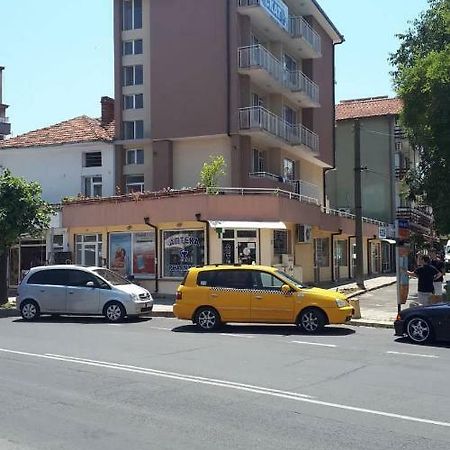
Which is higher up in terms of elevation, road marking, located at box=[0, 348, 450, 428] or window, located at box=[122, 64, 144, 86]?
window, located at box=[122, 64, 144, 86]

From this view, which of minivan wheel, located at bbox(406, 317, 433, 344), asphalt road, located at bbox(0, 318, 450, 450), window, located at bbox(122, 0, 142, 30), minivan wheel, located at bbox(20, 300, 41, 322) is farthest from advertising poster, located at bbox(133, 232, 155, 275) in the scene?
window, located at bbox(122, 0, 142, 30)

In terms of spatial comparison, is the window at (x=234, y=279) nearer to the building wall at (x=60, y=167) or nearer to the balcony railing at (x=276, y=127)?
the balcony railing at (x=276, y=127)

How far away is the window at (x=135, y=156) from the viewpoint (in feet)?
112

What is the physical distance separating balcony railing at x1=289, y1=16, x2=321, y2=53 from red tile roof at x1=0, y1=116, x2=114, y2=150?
1175 centimetres

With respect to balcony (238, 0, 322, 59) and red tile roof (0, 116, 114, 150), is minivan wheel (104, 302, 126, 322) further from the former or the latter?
balcony (238, 0, 322, 59)

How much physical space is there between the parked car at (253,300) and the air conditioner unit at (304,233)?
479 inches

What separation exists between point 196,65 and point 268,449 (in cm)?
2804

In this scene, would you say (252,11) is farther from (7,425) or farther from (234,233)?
(7,425)

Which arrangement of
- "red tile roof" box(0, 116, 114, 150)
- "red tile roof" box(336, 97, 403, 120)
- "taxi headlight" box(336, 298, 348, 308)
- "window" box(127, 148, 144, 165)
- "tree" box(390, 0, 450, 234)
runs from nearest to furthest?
"taxi headlight" box(336, 298, 348, 308) → "tree" box(390, 0, 450, 234) → "window" box(127, 148, 144, 165) → "red tile roof" box(0, 116, 114, 150) → "red tile roof" box(336, 97, 403, 120)

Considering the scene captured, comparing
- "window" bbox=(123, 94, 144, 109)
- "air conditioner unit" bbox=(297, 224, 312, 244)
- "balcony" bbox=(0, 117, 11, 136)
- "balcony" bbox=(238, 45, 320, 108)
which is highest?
"balcony" bbox=(0, 117, 11, 136)

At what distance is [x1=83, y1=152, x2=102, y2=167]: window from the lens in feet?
113

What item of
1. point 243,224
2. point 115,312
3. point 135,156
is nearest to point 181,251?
point 243,224

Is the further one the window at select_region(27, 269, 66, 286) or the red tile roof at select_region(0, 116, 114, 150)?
the red tile roof at select_region(0, 116, 114, 150)

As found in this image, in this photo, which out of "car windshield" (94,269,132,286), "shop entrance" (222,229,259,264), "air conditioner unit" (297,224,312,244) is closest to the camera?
"car windshield" (94,269,132,286)
